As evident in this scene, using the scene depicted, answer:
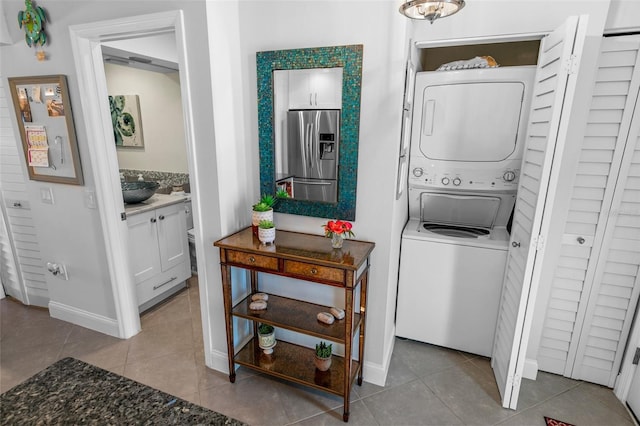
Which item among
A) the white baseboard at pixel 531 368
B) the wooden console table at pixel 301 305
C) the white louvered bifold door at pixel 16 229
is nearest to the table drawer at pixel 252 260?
the wooden console table at pixel 301 305

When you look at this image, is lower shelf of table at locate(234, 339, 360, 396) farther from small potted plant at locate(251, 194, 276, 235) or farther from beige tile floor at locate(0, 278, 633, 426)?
small potted plant at locate(251, 194, 276, 235)

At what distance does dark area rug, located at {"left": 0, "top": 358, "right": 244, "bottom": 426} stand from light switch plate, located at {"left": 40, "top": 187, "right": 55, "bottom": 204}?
2.20 m

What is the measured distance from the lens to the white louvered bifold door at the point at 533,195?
58.1 inches

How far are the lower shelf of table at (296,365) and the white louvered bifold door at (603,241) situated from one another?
1.33 metres

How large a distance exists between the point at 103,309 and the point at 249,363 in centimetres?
133

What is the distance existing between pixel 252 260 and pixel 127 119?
3149mm

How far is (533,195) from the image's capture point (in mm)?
1699

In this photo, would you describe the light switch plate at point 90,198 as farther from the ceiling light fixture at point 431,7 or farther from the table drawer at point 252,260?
the ceiling light fixture at point 431,7

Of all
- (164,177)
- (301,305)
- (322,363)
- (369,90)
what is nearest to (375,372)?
(322,363)

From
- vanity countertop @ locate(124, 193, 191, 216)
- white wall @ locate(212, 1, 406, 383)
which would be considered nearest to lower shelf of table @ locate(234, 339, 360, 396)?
white wall @ locate(212, 1, 406, 383)

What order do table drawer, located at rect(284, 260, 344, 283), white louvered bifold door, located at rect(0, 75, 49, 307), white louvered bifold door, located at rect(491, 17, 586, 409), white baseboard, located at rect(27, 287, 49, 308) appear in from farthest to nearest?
white baseboard, located at rect(27, 287, 49, 308)
white louvered bifold door, located at rect(0, 75, 49, 307)
table drawer, located at rect(284, 260, 344, 283)
white louvered bifold door, located at rect(491, 17, 586, 409)

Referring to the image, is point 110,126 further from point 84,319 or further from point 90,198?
point 84,319

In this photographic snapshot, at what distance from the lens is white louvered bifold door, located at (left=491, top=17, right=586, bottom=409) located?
4.84ft

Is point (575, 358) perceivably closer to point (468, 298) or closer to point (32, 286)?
point (468, 298)
